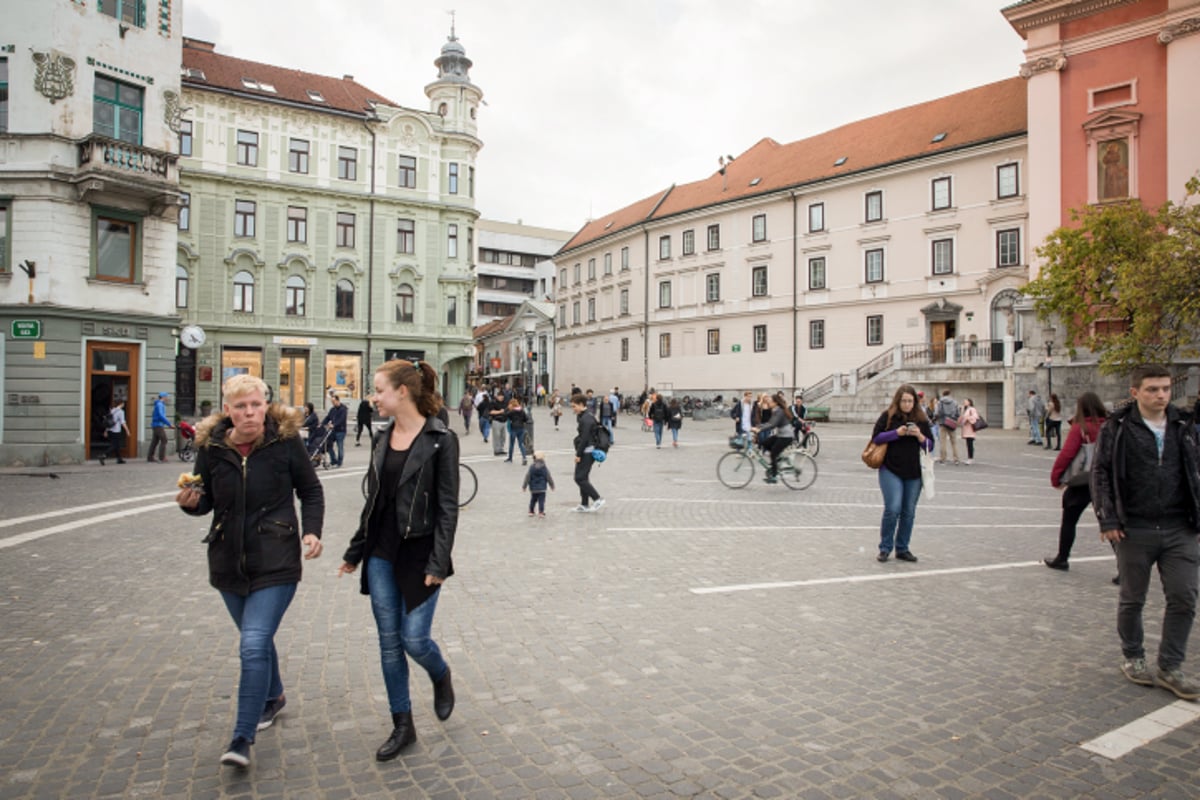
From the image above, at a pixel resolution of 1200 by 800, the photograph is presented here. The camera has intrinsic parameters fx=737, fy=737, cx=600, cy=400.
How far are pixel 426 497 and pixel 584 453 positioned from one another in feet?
25.4

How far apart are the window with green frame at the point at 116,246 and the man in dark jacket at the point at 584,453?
16430 mm

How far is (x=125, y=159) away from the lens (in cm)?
2020

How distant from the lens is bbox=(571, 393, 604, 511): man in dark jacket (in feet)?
37.4

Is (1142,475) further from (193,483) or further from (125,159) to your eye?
(125,159)

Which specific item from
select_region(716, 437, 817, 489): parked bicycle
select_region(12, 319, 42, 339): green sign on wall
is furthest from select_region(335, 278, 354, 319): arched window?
select_region(716, 437, 817, 489): parked bicycle

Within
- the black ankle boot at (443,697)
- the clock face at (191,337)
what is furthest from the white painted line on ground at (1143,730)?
the clock face at (191,337)

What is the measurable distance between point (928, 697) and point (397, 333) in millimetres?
39672

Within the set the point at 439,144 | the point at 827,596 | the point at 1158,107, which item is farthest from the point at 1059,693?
the point at 439,144

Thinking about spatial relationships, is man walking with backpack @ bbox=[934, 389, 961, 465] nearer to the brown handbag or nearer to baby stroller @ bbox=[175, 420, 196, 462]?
the brown handbag

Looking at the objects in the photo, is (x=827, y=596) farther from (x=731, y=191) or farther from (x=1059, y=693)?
(x=731, y=191)

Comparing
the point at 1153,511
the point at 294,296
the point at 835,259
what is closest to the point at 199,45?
the point at 294,296

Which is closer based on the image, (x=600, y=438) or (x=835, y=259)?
(x=600, y=438)

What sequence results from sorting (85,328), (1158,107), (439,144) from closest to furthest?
(85,328)
(1158,107)
(439,144)

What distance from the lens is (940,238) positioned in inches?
1592
